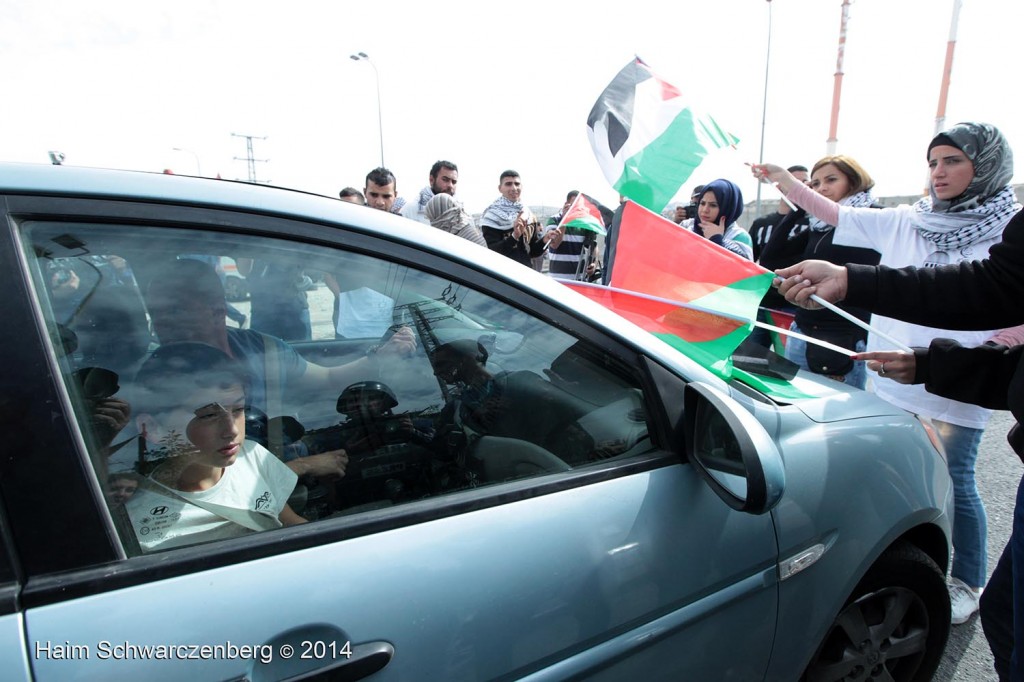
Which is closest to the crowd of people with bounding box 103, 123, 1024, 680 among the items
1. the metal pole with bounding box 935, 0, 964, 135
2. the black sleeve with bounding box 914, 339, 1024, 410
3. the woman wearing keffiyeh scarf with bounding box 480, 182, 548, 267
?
the black sleeve with bounding box 914, 339, 1024, 410

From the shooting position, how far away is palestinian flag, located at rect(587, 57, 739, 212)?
80.1 inches

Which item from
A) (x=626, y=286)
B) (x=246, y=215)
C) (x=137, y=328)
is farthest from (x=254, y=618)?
(x=626, y=286)

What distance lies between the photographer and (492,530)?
1067 mm

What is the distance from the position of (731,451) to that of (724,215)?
3101 mm

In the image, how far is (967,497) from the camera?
2.38m

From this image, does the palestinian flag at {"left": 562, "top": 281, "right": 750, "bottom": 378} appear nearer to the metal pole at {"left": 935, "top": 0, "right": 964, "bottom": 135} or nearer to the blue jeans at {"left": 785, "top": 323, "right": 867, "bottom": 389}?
the blue jeans at {"left": 785, "top": 323, "right": 867, "bottom": 389}

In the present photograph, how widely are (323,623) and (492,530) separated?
326 millimetres

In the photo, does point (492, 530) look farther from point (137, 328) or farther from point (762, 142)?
point (762, 142)

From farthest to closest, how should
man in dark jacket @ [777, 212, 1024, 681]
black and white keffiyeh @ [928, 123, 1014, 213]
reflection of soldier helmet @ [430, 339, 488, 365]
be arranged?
1. black and white keffiyeh @ [928, 123, 1014, 213]
2. man in dark jacket @ [777, 212, 1024, 681]
3. reflection of soldier helmet @ [430, 339, 488, 365]

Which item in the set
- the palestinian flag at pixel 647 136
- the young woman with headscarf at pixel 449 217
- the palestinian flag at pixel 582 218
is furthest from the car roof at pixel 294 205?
the young woman with headscarf at pixel 449 217

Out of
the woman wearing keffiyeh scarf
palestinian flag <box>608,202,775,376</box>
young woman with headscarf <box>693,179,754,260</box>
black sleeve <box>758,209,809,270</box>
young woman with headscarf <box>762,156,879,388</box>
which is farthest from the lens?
the woman wearing keffiyeh scarf

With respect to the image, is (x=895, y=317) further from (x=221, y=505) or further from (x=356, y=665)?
(x=221, y=505)

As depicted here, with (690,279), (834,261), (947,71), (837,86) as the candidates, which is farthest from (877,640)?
(837,86)

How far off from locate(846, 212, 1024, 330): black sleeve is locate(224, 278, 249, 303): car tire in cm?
175
